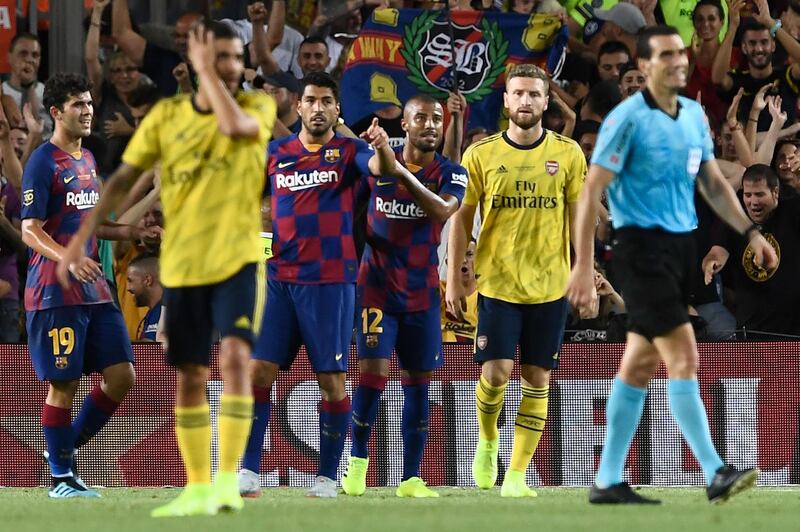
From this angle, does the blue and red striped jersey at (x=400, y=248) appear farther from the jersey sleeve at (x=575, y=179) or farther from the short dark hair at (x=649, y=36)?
the short dark hair at (x=649, y=36)

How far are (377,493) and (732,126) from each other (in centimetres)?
492

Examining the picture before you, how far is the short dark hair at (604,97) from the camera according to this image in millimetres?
12461

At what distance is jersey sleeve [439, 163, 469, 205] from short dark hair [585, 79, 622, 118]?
3.82 meters

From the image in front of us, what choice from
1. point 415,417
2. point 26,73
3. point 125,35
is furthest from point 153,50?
point 415,417

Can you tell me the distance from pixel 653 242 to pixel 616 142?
0.51 m

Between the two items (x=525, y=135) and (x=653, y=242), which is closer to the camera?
(x=653, y=242)

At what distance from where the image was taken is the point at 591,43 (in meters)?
13.2

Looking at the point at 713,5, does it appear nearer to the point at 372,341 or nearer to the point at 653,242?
the point at 372,341

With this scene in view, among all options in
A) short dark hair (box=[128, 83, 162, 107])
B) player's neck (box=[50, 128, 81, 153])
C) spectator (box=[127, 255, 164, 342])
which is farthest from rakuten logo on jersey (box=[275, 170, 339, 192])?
short dark hair (box=[128, 83, 162, 107])

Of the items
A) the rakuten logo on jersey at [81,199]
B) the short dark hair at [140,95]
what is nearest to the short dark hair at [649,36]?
the rakuten logo on jersey at [81,199]

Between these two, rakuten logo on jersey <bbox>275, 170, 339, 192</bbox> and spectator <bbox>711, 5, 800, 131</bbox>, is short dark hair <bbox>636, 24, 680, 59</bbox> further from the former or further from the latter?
spectator <bbox>711, 5, 800, 131</bbox>

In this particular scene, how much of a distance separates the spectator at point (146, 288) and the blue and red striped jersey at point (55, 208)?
78.8 inches

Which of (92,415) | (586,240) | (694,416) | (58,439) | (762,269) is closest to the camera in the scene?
(694,416)

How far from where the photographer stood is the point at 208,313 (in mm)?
6633
